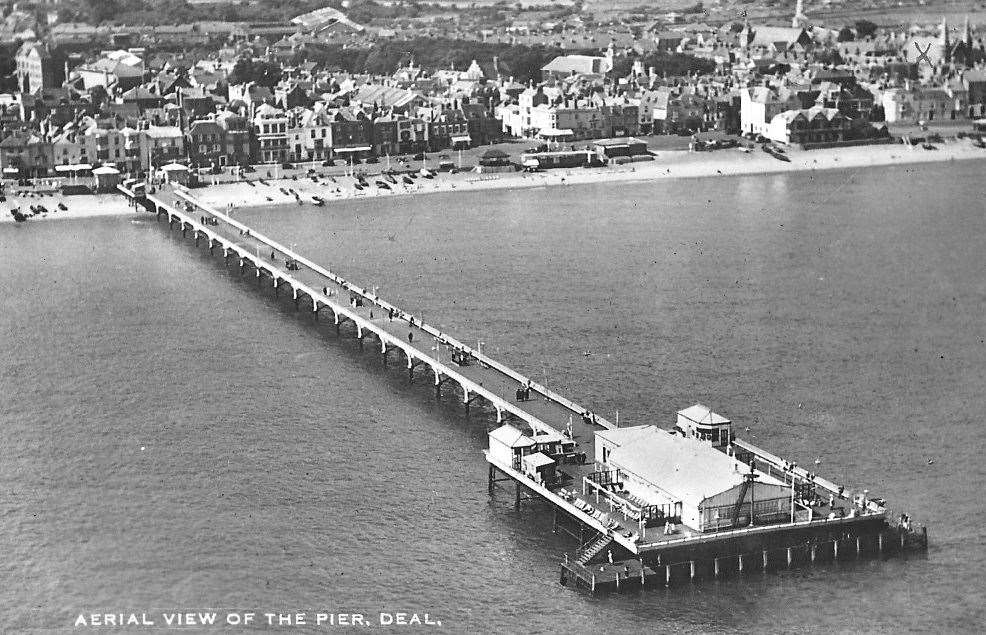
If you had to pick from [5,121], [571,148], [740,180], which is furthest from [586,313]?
[5,121]

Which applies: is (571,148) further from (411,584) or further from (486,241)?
(411,584)

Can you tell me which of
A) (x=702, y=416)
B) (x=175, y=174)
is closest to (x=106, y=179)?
(x=175, y=174)

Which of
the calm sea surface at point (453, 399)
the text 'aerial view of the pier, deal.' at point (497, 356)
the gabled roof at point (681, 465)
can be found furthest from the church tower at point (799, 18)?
the gabled roof at point (681, 465)

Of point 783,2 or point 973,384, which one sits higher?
point 783,2

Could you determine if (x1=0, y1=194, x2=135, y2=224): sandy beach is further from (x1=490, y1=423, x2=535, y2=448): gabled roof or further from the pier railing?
(x1=490, y1=423, x2=535, y2=448): gabled roof

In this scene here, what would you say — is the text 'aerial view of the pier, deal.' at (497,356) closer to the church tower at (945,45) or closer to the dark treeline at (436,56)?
the church tower at (945,45)
